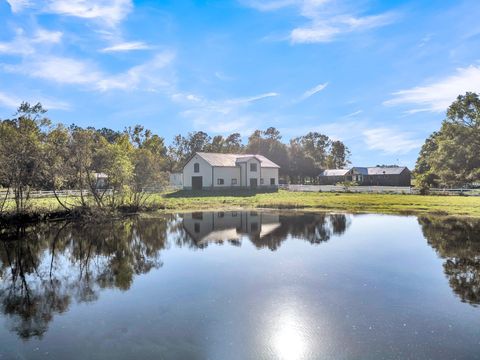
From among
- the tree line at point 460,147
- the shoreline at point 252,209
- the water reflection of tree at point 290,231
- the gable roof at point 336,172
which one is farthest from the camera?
the gable roof at point 336,172

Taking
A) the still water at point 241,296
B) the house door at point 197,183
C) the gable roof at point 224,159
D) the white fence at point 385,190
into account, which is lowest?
the still water at point 241,296

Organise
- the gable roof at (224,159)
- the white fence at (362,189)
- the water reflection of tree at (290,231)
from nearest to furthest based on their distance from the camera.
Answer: the water reflection of tree at (290,231)
the white fence at (362,189)
the gable roof at (224,159)

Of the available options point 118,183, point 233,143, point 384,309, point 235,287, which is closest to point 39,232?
point 118,183

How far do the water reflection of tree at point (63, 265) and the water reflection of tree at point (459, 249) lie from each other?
9.20 metres

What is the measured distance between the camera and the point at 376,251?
14758mm

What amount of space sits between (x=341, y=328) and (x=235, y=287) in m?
3.50

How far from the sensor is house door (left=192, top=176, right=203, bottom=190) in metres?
50.6

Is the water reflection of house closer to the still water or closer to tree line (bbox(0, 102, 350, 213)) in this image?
the still water

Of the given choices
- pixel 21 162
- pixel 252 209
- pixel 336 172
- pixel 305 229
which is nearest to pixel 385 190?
pixel 252 209

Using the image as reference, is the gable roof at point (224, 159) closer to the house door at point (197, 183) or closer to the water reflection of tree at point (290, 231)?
the house door at point (197, 183)

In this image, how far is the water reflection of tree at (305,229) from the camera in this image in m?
17.1

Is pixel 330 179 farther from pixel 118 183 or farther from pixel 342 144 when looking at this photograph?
pixel 118 183

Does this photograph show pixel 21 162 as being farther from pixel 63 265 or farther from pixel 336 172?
pixel 336 172

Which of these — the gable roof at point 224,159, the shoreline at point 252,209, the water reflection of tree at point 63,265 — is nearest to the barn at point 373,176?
the gable roof at point 224,159
